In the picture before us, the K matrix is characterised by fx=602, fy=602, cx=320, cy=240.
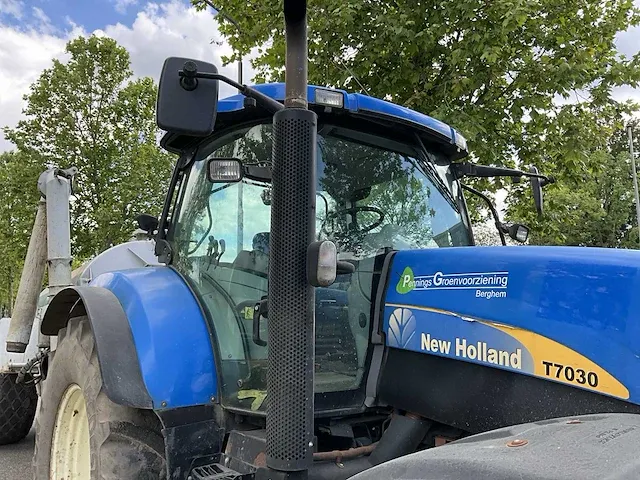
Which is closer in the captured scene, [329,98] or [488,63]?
A: [329,98]

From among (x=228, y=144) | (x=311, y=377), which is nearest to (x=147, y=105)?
(x=228, y=144)

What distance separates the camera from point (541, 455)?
1302mm

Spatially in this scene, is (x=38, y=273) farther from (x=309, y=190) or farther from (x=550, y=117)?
(x=550, y=117)

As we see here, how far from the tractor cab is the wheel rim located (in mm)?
945

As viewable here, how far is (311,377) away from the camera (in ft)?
6.52

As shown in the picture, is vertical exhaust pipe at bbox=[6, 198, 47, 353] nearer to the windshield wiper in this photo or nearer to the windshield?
the windshield

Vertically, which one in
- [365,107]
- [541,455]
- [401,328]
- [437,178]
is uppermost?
[365,107]

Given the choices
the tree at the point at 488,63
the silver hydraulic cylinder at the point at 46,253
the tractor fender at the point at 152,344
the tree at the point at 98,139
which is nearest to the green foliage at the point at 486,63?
the tree at the point at 488,63

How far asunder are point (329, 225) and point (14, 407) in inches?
180

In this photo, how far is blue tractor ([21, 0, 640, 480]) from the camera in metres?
1.91

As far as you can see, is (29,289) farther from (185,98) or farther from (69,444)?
(185,98)

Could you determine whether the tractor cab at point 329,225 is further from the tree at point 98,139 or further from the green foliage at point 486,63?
the tree at point 98,139

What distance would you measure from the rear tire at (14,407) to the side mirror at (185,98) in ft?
15.7

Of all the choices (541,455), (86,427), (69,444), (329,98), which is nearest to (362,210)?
(329,98)
